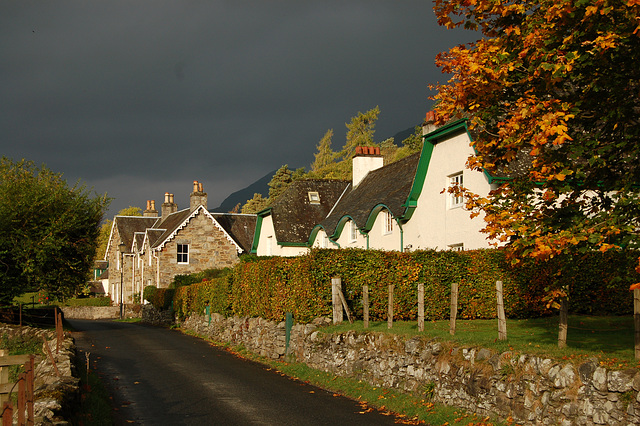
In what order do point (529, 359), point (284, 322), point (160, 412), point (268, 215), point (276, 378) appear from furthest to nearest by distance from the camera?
point (268, 215) → point (284, 322) → point (276, 378) → point (160, 412) → point (529, 359)

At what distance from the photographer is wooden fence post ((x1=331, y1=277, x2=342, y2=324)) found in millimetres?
17922

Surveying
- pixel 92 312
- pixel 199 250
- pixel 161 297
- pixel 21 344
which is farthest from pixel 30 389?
pixel 92 312

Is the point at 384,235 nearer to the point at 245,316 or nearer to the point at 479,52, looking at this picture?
the point at 245,316

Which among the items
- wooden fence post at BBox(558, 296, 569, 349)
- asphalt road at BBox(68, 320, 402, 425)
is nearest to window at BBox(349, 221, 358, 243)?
asphalt road at BBox(68, 320, 402, 425)

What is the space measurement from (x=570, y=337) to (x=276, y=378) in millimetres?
7829

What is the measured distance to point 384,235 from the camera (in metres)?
29.6

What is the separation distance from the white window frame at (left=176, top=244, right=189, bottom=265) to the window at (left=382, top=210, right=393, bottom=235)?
26584 millimetres

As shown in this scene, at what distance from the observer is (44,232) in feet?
92.5

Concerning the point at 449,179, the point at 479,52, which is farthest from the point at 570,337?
the point at 449,179

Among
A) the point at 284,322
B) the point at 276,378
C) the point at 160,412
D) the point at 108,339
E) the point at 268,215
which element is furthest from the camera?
the point at 268,215

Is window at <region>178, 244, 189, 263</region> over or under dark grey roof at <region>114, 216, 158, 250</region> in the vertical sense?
under

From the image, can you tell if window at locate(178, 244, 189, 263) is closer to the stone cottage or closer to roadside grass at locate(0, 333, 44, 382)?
the stone cottage

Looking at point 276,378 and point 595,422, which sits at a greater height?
point 595,422

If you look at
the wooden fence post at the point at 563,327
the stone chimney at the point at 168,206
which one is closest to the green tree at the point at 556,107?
the wooden fence post at the point at 563,327
